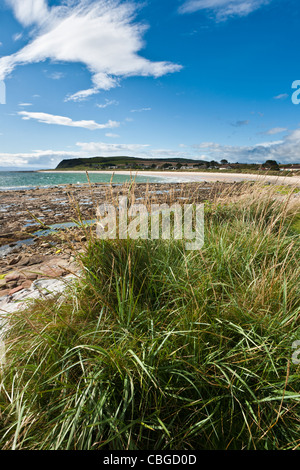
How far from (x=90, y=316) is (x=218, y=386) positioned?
1.08m

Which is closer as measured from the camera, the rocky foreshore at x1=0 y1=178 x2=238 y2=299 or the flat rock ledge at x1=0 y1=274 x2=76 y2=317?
the rocky foreshore at x1=0 y1=178 x2=238 y2=299

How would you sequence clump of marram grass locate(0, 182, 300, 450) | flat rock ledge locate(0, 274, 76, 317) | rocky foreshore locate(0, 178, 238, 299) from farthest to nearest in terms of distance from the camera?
flat rock ledge locate(0, 274, 76, 317) < rocky foreshore locate(0, 178, 238, 299) < clump of marram grass locate(0, 182, 300, 450)

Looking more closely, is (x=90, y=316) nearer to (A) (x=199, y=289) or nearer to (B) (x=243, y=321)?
(A) (x=199, y=289)

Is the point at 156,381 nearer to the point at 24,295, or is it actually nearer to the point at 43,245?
the point at 24,295

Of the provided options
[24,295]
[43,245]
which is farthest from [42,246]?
[24,295]

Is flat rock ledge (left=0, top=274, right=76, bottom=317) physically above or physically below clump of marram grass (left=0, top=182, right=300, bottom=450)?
below

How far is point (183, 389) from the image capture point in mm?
1404

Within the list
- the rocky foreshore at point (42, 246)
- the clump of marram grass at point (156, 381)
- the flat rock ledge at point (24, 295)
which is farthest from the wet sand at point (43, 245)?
the clump of marram grass at point (156, 381)

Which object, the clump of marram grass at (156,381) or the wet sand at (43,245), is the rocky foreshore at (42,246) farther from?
the clump of marram grass at (156,381)

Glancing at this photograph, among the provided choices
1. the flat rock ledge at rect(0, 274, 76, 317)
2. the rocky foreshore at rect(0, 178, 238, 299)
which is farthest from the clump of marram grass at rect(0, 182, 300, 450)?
the flat rock ledge at rect(0, 274, 76, 317)

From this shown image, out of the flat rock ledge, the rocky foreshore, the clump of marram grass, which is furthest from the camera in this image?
the flat rock ledge

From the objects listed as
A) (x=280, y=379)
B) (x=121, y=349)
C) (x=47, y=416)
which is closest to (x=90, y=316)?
(x=121, y=349)

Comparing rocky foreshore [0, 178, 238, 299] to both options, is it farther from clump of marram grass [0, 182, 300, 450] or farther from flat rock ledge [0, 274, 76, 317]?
clump of marram grass [0, 182, 300, 450]
